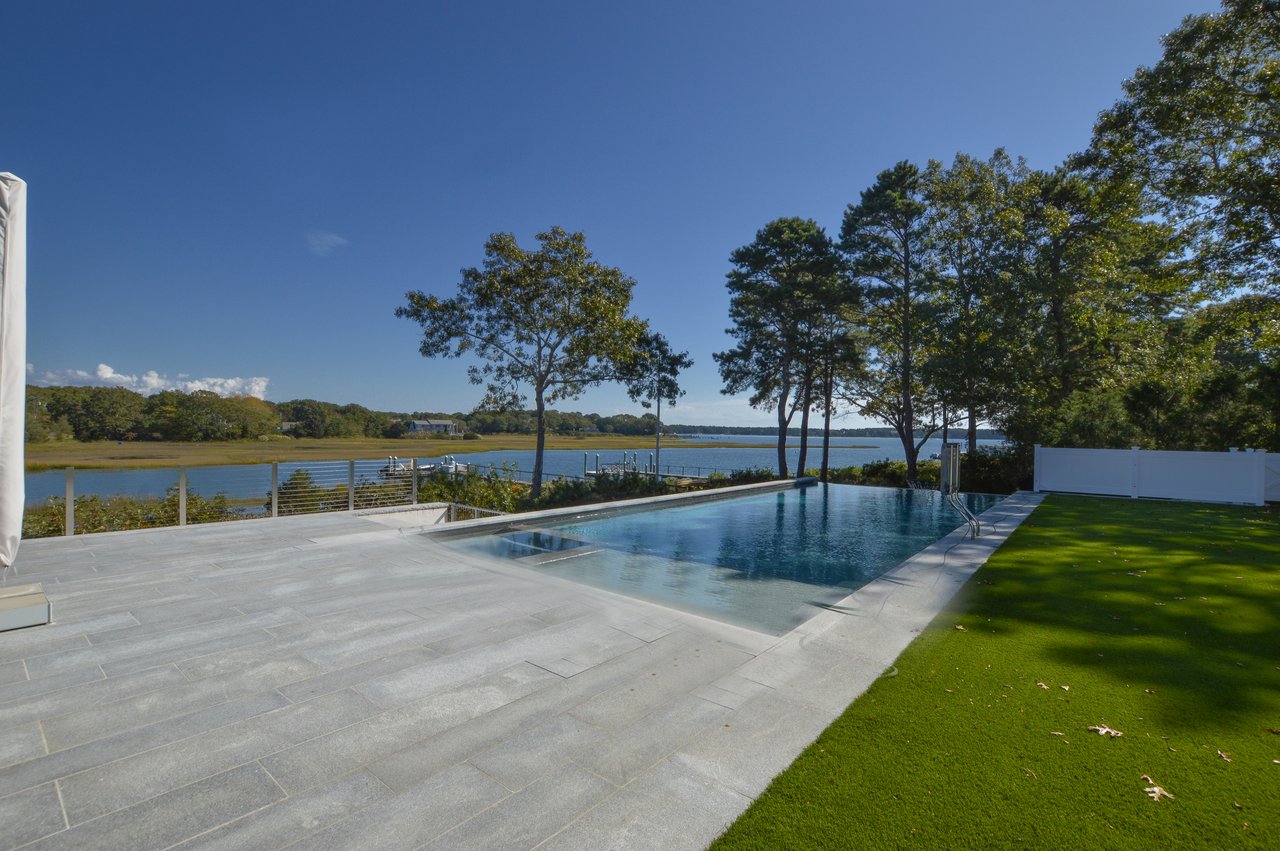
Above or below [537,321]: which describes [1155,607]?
below

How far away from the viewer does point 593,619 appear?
166 inches

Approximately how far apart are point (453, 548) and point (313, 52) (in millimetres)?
10916

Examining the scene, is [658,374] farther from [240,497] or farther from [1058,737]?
[1058,737]

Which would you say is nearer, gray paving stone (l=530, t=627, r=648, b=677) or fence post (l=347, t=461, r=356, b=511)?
gray paving stone (l=530, t=627, r=648, b=677)

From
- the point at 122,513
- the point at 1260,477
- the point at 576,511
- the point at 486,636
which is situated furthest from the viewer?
the point at 1260,477

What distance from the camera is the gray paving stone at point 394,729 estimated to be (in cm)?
229

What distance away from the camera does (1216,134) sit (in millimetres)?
12984

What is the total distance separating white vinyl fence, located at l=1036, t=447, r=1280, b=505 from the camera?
12.0m

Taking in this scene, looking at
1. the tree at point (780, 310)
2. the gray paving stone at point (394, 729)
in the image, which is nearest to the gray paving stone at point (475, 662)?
Answer: the gray paving stone at point (394, 729)

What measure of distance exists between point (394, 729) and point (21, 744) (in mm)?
1598

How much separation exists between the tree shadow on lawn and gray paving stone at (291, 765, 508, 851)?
11.0 ft

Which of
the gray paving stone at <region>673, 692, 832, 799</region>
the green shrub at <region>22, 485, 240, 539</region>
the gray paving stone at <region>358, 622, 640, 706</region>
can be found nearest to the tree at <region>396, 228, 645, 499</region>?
the green shrub at <region>22, 485, 240, 539</region>

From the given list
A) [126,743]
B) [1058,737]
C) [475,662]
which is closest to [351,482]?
[475,662]

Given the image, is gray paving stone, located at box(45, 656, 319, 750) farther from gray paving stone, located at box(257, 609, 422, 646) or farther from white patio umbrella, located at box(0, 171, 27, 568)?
white patio umbrella, located at box(0, 171, 27, 568)
